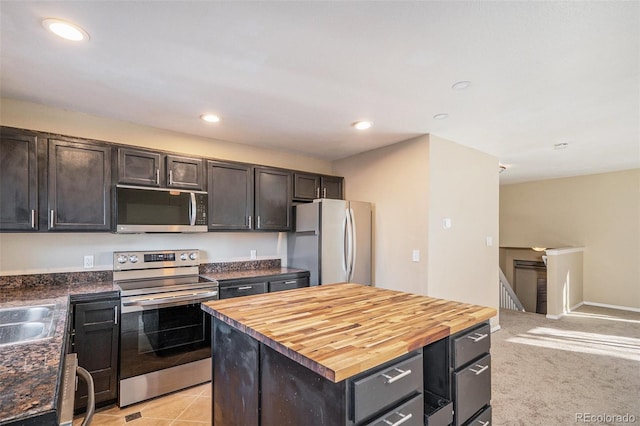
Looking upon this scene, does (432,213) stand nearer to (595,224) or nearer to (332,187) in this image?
(332,187)

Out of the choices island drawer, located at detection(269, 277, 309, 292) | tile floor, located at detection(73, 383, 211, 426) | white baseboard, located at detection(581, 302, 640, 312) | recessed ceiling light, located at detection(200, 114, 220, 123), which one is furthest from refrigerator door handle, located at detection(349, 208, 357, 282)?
white baseboard, located at detection(581, 302, 640, 312)

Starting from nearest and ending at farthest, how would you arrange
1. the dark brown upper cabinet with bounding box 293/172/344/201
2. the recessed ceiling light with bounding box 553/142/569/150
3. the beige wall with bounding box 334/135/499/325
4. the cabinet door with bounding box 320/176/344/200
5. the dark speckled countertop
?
the dark speckled countertop
the beige wall with bounding box 334/135/499/325
the recessed ceiling light with bounding box 553/142/569/150
the dark brown upper cabinet with bounding box 293/172/344/201
the cabinet door with bounding box 320/176/344/200

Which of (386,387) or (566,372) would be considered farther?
(566,372)

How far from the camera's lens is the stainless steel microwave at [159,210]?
282 centimetres

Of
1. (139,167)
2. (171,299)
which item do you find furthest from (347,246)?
(139,167)

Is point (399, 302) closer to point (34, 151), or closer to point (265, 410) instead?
point (265, 410)

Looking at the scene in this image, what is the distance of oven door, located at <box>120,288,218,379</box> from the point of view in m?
2.57

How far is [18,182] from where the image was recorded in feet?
7.91

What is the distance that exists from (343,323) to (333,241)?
2.15 meters

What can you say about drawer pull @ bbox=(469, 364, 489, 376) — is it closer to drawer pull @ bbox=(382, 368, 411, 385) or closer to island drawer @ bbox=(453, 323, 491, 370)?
island drawer @ bbox=(453, 323, 491, 370)

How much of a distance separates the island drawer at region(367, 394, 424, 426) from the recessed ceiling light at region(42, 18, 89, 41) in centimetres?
237

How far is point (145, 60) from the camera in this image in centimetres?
199

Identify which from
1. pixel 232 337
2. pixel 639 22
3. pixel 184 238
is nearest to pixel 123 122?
pixel 184 238

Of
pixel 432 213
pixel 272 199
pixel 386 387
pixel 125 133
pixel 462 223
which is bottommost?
pixel 386 387
